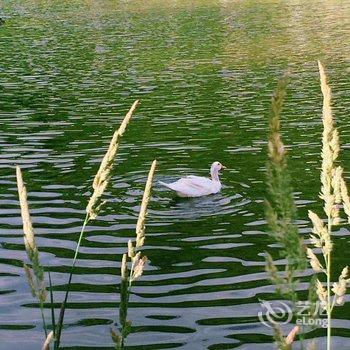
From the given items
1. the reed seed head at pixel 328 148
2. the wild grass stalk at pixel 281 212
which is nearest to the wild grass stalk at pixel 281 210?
the wild grass stalk at pixel 281 212

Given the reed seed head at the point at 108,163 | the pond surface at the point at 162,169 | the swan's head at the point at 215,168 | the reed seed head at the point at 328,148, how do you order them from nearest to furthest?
the reed seed head at the point at 328,148 < the reed seed head at the point at 108,163 < the pond surface at the point at 162,169 < the swan's head at the point at 215,168

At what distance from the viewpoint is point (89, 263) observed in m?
13.0

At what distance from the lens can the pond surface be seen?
1070cm

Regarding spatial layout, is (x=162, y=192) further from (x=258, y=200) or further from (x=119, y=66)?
(x=119, y=66)

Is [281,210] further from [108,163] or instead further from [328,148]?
[108,163]

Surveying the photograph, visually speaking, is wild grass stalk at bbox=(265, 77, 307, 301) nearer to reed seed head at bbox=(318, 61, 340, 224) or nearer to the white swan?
reed seed head at bbox=(318, 61, 340, 224)

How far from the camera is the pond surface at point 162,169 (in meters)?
10.7

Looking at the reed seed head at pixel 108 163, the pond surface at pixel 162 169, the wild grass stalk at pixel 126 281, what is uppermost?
the reed seed head at pixel 108 163

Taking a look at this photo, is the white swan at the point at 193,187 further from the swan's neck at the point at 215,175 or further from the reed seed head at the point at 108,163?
the reed seed head at the point at 108,163

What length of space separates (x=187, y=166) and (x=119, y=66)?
78.1ft

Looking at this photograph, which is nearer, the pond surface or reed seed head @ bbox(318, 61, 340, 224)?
reed seed head @ bbox(318, 61, 340, 224)

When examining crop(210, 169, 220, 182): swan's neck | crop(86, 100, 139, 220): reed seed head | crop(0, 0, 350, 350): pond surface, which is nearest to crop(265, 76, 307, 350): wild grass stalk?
crop(86, 100, 139, 220): reed seed head

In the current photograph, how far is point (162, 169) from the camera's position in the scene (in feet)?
65.4

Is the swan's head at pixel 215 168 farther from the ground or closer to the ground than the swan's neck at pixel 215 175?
farther from the ground
